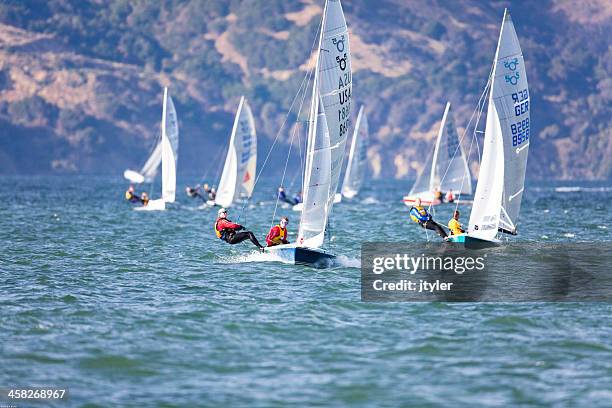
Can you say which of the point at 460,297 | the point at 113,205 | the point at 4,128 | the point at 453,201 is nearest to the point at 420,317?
the point at 460,297

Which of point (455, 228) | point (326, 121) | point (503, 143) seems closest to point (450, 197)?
point (503, 143)

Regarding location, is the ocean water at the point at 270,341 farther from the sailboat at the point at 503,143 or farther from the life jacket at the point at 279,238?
the sailboat at the point at 503,143

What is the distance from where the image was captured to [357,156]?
8375 centimetres

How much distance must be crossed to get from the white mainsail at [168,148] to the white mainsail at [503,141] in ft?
104

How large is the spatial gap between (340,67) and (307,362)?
13490 millimetres

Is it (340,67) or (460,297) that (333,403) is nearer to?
(460,297)

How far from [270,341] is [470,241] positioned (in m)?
15.1

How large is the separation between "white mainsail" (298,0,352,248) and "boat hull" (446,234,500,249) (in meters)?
5.27

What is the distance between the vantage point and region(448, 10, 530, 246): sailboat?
Answer: 36125 mm

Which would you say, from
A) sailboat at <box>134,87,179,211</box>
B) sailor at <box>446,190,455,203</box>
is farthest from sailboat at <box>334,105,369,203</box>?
sailboat at <box>134,87,179,211</box>

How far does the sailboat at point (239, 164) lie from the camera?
218 ft

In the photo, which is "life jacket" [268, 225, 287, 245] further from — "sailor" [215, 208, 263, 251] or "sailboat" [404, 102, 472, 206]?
"sailboat" [404, 102, 472, 206]

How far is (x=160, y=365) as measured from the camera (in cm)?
1945

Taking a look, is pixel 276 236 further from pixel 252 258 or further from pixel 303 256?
pixel 252 258
